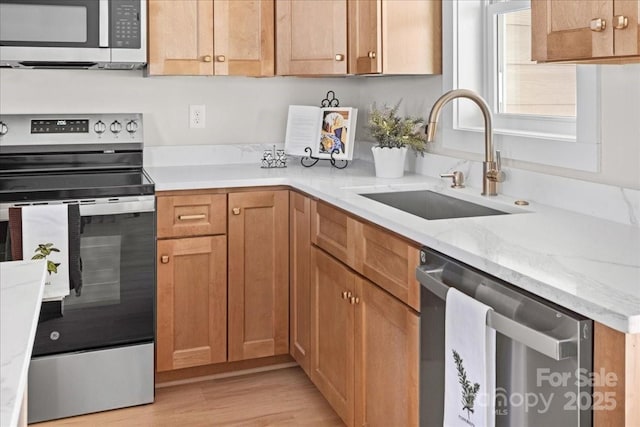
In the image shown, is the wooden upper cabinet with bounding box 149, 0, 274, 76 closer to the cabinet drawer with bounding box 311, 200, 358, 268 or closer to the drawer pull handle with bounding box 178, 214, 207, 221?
the drawer pull handle with bounding box 178, 214, 207, 221

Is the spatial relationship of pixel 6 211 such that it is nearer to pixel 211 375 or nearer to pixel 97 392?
pixel 97 392

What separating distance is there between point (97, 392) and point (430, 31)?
1.98 metres

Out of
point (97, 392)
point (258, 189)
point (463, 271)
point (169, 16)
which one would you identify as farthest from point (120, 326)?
point (463, 271)

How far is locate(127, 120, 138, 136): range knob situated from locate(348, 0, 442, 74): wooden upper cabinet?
1.12m

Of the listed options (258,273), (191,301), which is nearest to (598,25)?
(258,273)

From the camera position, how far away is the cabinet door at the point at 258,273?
2.85m

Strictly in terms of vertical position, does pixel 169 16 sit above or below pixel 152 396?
above

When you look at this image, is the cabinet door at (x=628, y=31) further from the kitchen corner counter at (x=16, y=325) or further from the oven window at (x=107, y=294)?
the oven window at (x=107, y=294)

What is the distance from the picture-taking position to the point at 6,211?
97.7 inches

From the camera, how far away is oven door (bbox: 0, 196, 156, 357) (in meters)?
2.58

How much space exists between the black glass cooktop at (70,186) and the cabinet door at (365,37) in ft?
3.31

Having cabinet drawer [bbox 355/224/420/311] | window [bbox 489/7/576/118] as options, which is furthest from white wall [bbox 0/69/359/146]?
cabinet drawer [bbox 355/224/420/311]

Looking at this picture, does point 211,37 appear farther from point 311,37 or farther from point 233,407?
point 233,407

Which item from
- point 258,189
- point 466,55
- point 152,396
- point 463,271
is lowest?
point 152,396
